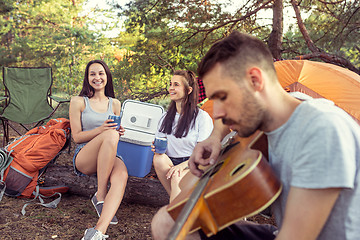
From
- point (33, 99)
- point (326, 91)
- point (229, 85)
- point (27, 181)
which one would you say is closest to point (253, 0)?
point (326, 91)

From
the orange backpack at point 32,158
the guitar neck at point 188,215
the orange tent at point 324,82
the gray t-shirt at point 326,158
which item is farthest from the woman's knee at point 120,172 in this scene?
the orange tent at point 324,82

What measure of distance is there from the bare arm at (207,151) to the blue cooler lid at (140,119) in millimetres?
1617

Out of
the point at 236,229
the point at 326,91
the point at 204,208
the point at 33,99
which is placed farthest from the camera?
the point at 33,99

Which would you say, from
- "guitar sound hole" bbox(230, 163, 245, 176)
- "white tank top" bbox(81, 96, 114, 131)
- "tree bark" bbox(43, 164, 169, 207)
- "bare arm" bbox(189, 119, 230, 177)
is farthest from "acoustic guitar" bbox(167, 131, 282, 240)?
"white tank top" bbox(81, 96, 114, 131)

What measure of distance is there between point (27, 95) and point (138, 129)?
2552 millimetres

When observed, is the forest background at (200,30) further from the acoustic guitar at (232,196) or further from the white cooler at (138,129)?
the acoustic guitar at (232,196)

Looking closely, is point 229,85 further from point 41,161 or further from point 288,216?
point 41,161

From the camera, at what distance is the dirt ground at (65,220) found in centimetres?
221

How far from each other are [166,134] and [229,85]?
172 cm

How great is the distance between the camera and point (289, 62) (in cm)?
356

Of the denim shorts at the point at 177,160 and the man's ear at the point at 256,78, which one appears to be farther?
the denim shorts at the point at 177,160

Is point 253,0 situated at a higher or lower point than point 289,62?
higher

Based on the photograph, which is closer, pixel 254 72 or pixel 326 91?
pixel 254 72

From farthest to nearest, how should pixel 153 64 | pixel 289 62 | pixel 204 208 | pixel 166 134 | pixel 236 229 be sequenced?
pixel 153 64 → pixel 289 62 → pixel 166 134 → pixel 236 229 → pixel 204 208
